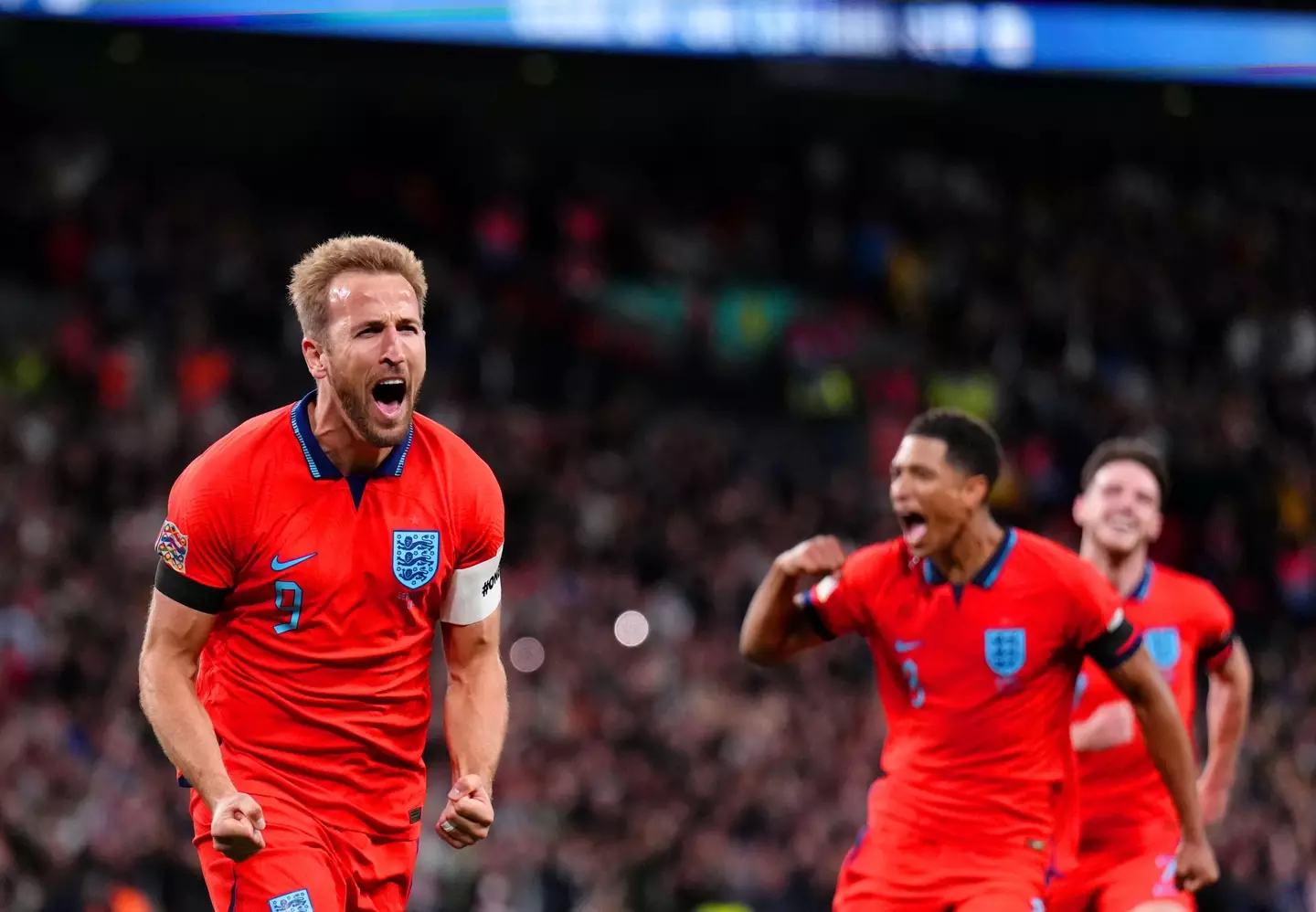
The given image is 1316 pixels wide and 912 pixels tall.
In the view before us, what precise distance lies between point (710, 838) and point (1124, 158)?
14.7 metres

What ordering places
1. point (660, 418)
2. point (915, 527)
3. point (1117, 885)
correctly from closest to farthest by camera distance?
point (915, 527)
point (1117, 885)
point (660, 418)

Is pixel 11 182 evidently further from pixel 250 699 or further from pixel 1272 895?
pixel 250 699

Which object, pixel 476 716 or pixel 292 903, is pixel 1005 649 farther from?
pixel 292 903

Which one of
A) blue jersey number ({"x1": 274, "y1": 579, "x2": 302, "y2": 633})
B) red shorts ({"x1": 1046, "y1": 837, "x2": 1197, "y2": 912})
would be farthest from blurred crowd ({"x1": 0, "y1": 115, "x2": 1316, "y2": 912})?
blue jersey number ({"x1": 274, "y1": 579, "x2": 302, "y2": 633})

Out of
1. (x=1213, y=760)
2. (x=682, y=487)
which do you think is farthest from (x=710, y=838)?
(x=1213, y=760)

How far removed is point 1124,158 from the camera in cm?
2530

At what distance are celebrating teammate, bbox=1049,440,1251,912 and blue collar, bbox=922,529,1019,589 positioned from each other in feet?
3.42

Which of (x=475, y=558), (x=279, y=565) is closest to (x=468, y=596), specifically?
(x=475, y=558)

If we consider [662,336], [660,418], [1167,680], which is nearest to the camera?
[1167,680]

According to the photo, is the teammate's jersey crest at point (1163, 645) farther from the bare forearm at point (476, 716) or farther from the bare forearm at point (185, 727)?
the bare forearm at point (185, 727)

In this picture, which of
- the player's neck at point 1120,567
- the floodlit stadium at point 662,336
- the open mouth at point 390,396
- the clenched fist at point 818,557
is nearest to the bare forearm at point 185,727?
the open mouth at point 390,396

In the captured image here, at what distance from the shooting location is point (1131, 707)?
673 centimetres

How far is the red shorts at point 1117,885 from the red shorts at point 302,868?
2713 millimetres

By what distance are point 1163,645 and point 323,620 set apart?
371 cm
